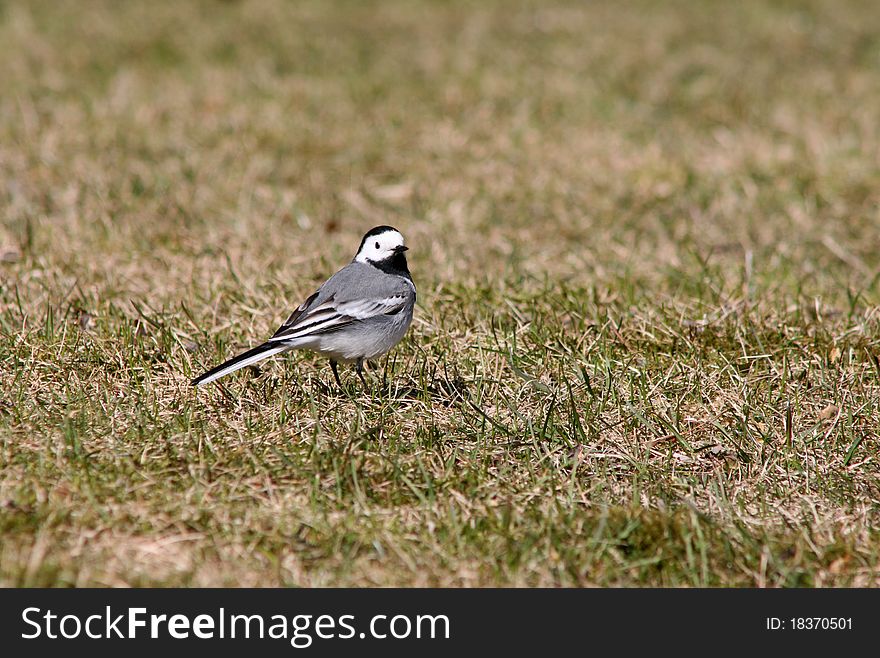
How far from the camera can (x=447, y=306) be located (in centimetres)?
610

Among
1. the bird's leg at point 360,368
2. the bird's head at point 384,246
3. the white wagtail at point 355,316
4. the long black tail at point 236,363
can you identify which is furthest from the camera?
the bird's head at point 384,246

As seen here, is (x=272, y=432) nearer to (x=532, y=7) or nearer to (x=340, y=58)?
(x=340, y=58)

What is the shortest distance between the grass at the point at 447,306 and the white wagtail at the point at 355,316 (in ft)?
0.73

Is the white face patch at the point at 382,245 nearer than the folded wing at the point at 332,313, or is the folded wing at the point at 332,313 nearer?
the folded wing at the point at 332,313

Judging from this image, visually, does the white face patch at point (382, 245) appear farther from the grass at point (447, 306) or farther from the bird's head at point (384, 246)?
the grass at point (447, 306)

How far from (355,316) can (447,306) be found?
1238mm

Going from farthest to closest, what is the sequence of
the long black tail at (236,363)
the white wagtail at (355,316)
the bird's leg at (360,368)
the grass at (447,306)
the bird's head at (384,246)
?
the bird's head at (384,246), the bird's leg at (360,368), the white wagtail at (355,316), the long black tail at (236,363), the grass at (447,306)

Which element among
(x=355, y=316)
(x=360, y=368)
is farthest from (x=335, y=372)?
(x=355, y=316)

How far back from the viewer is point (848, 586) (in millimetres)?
3736

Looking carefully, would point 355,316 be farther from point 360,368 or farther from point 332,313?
point 360,368

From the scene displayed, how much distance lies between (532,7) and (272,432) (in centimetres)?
1096

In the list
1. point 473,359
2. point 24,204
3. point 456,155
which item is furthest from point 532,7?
point 473,359

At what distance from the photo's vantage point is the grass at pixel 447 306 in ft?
12.6

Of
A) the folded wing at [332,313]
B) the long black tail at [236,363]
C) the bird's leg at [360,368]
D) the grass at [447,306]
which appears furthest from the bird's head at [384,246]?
the long black tail at [236,363]
